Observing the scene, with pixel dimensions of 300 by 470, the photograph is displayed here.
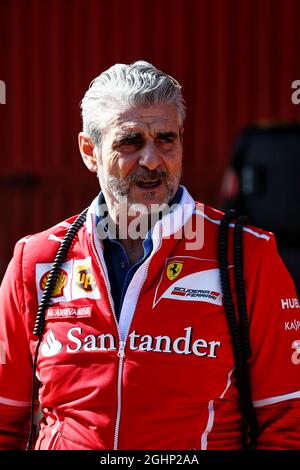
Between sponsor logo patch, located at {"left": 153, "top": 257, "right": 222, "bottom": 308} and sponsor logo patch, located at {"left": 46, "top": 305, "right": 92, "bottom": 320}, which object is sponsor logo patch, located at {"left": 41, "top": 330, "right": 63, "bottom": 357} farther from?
sponsor logo patch, located at {"left": 153, "top": 257, "right": 222, "bottom": 308}

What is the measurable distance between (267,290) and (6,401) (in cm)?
86

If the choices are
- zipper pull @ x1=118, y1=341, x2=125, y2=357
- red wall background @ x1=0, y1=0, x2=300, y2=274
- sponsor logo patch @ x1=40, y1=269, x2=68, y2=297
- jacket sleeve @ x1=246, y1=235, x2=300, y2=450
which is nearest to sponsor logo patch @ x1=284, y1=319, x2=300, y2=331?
jacket sleeve @ x1=246, y1=235, x2=300, y2=450

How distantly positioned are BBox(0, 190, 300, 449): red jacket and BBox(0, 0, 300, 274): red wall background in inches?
197

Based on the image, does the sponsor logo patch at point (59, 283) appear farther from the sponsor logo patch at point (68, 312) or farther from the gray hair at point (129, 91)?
the gray hair at point (129, 91)

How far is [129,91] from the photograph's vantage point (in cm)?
268

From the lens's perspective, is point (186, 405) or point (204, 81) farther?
point (204, 81)

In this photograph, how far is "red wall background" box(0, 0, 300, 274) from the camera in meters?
7.61

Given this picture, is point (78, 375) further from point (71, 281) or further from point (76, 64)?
point (76, 64)

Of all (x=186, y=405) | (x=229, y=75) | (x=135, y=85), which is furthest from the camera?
(x=229, y=75)

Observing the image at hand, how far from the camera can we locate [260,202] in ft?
18.5

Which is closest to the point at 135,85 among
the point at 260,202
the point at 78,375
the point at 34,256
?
the point at 34,256

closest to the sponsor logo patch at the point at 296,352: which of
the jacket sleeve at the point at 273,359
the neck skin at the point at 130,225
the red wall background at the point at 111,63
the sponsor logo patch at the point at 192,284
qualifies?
the jacket sleeve at the point at 273,359

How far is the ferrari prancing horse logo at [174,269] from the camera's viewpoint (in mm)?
2629

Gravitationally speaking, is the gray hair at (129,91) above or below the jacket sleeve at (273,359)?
above
